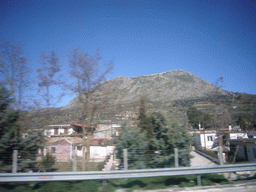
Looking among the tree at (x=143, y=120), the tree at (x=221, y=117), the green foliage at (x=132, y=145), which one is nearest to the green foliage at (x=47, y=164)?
the green foliage at (x=132, y=145)

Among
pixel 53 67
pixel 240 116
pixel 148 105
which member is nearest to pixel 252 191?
pixel 148 105

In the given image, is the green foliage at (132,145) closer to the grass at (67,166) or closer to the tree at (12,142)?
the grass at (67,166)

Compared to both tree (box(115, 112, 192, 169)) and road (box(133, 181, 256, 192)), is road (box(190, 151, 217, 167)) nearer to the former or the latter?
tree (box(115, 112, 192, 169))

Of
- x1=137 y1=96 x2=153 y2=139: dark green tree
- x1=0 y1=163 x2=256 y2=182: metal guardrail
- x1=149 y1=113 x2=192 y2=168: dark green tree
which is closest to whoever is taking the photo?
x1=0 y1=163 x2=256 y2=182: metal guardrail

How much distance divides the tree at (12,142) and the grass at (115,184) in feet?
4.54

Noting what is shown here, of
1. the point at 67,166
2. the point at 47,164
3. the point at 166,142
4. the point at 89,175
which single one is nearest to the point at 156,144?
the point at 166,142

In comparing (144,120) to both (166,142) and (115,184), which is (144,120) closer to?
(166,142)

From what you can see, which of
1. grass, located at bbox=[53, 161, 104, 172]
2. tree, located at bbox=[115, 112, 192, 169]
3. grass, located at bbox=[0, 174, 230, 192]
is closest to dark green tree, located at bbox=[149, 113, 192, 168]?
tree, located at bbox=[115, 112, 192, 169]

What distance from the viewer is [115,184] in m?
5.86

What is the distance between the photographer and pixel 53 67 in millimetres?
13117

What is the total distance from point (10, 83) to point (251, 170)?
14.9m

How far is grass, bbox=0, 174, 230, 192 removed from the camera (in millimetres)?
5461

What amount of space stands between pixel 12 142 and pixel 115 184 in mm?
4981

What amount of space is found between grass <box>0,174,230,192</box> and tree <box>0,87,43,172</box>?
138cm
